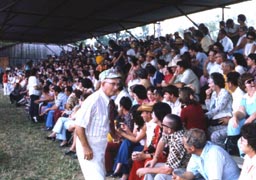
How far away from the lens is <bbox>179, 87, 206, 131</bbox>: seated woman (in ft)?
16.1

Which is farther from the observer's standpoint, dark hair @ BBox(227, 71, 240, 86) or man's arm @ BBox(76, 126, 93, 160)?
dark hair @ BBox(227, 71, 240, 86)

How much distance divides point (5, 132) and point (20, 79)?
7.55 m

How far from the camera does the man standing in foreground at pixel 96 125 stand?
A: 362 centimetres

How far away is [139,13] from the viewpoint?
13883 millimetres

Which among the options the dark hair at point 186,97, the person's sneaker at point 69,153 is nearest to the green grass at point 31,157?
the person's sneaker at point 69,153

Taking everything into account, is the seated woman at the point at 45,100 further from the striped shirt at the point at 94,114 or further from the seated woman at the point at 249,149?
the seated woman at the point at 249,149

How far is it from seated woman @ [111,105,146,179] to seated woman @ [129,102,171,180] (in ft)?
0.89

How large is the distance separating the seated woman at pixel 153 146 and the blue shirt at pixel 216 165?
955mm

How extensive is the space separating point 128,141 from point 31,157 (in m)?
2.52

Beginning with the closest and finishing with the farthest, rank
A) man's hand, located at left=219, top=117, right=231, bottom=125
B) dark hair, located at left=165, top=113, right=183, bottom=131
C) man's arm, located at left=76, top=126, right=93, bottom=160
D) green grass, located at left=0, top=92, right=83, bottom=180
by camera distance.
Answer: man's arm, located at left=76, top=126, right=93, bottom=160 < dark hair, located at left=165, top=113, right=183, bottom=131 < man's hand, located at left=219, top=117, right=231, bottom=125 < green grass, located at left=0, top=92, right=83, bottom=180

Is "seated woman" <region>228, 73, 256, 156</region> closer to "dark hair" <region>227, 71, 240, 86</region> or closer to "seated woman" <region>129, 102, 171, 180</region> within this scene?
"dark hair" <region>227, 71, 240, 86</region>

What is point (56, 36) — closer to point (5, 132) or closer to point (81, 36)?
point (81, 36)

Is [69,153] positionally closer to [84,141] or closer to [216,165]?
[84,141]

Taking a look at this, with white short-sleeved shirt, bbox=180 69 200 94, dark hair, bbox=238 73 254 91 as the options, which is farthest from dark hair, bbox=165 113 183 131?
white short-sleeved shirt, bbox=180 69 200 94
